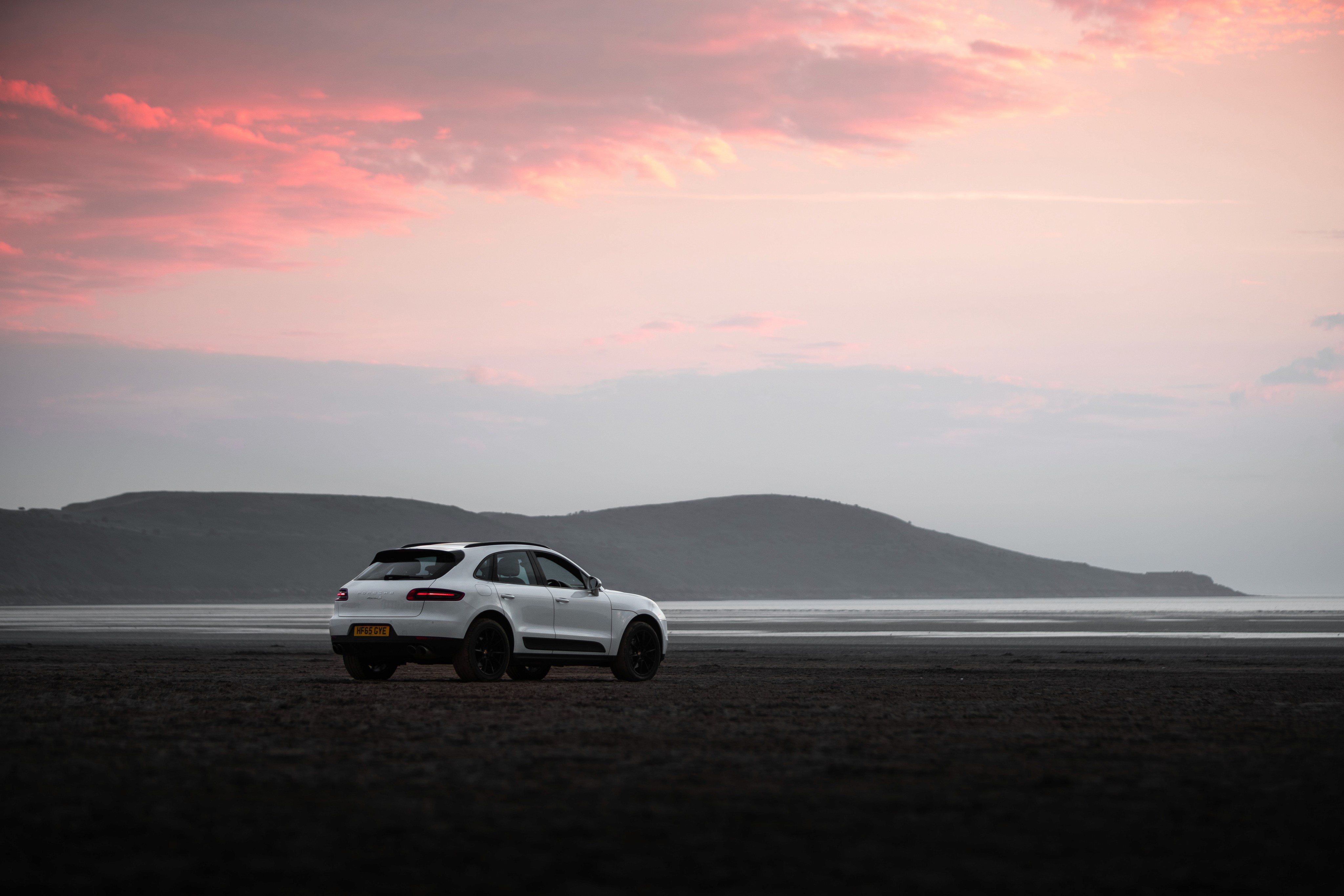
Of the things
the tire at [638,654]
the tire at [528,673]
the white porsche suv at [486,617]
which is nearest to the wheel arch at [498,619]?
the white porsche suv at [486,617]

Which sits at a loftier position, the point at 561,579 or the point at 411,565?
the point at 411,565

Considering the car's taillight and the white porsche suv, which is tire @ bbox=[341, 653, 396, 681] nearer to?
the white porsche suv

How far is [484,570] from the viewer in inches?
663

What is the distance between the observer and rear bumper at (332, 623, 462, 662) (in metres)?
16.2

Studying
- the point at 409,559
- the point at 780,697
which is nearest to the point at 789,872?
the point at 780,697

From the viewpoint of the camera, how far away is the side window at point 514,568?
17.0 metres

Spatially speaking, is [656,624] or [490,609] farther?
[656,624]

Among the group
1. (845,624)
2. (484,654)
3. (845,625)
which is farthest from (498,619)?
(845,624)

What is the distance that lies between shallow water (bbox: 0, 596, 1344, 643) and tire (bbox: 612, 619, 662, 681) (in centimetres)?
1531

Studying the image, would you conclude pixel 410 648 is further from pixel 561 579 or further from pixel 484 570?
pixel 561 579

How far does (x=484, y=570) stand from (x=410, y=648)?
51.9 inches

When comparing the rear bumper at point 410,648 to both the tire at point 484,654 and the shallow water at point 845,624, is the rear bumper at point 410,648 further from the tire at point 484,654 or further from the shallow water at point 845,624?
the shallow water at point 845,624

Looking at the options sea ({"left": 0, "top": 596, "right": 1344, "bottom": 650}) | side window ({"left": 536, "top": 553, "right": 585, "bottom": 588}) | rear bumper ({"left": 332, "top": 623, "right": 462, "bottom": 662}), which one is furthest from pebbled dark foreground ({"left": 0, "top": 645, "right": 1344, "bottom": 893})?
sea ({"left": 0, "top": 596, "right": 1344, "bottom": 650})

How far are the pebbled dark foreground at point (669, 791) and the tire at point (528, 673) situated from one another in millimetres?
2972
